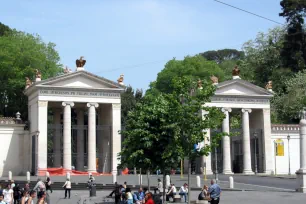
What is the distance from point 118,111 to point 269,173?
16.3 metres

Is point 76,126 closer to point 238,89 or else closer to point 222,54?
point 238,89

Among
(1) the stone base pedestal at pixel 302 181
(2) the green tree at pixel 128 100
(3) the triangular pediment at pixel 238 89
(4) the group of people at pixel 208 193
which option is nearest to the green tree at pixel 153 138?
(4) the group of people at pixel 208 193

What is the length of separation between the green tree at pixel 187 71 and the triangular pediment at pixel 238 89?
24318 millimetres

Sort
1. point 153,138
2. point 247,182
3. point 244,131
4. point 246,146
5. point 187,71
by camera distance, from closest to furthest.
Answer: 1. point 153,138
2. point 247,182
3. point 246,146
4. point 244,131
5. point 187,71

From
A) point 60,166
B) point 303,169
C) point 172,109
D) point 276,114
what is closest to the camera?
point 172,109

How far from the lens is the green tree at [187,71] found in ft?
272

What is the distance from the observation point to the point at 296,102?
69.1m

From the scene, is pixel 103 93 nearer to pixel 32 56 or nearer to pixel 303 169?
pixel 32 56

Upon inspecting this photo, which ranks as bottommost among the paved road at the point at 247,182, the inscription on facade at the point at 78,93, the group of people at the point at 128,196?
the paved road at the point at 247,182

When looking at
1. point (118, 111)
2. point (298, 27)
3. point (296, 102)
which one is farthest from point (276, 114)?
point (118, 111)

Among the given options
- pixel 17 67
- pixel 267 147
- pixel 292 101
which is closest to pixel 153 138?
pixel 267 147

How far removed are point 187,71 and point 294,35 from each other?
1651 cm

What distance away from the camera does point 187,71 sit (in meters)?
Result: 83.1

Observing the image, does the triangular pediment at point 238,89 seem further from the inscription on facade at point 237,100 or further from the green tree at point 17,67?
the green tree at point 17,67
